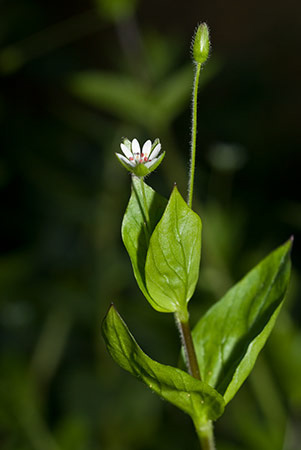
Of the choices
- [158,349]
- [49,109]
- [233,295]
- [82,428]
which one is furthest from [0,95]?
[233,295]

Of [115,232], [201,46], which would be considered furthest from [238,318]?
[115,232]

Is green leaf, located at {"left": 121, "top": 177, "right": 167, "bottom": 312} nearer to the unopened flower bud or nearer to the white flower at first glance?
the white flower

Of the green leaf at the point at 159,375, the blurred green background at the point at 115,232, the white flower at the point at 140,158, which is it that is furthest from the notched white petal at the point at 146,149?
the blurred green background at the point at 115,232

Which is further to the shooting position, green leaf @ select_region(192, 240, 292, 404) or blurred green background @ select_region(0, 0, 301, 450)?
blurred green background @ select_region(0, 0, 301, 450)

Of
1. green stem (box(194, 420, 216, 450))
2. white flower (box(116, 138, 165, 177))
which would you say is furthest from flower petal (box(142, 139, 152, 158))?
green stem (box(194, 420, 216, 450))

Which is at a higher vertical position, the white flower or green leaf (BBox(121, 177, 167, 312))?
the white flower

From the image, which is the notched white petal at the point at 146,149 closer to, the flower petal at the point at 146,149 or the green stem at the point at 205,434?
the flower petal at the point at 146,149

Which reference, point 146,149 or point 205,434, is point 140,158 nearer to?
point 146,149
